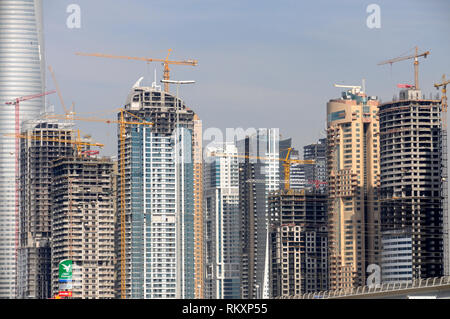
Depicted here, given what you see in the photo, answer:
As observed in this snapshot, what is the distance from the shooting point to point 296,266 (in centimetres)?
4638

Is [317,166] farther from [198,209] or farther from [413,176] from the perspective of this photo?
[413,176]

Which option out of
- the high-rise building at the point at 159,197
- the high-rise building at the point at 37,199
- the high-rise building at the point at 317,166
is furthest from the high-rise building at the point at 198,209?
the high-rise building at the point at 37,199

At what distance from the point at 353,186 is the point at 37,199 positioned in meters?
19.5

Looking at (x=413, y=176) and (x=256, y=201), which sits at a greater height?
(x=413, y=176)

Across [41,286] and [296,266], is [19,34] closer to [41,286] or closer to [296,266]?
[41,286]

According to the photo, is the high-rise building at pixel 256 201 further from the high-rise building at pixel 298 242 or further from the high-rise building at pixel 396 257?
the high-rise building at pixel 396 257

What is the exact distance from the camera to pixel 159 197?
1934 inches

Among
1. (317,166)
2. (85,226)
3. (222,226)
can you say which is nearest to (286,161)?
(317,166)

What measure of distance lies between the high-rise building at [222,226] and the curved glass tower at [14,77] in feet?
48.9

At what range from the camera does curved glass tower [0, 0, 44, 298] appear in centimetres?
6159

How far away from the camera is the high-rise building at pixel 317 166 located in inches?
2028

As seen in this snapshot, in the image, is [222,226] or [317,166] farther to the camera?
[317,166]

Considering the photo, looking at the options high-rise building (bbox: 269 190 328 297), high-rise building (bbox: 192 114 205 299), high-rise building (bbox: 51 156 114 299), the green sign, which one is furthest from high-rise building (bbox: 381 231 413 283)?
the green sign
